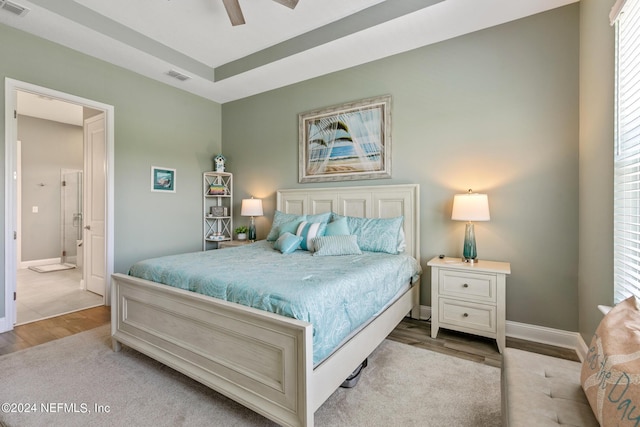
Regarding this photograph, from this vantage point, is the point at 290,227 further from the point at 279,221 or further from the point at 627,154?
the point at 627,154

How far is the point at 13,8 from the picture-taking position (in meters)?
2.56

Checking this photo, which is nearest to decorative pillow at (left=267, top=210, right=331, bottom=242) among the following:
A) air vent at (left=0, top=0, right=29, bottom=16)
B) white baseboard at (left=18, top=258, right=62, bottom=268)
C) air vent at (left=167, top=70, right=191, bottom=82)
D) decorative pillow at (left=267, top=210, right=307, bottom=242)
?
decorative pillow at (left=267, top=210, right=307, bottom=242)

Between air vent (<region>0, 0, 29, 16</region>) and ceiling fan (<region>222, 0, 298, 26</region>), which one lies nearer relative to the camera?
ceiling fan (<region>222, 0, 298, 26</region>)

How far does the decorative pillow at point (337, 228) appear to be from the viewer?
3086 mm

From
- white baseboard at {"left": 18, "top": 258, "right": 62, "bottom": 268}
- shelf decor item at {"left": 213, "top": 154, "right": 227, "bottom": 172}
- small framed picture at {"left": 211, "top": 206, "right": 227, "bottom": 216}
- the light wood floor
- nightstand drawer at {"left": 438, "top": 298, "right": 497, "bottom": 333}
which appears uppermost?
shelf decor item at {"left": 213, "top": 154, "right": 227, "bottom": 172}

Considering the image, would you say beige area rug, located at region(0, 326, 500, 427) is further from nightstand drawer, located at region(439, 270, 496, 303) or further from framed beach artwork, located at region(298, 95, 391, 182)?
framed beach artwork, located at region(298, 95, 391, 182)

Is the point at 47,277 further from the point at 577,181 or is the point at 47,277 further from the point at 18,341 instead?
the point at 577,181

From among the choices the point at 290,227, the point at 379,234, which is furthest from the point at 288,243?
the point at 379,234

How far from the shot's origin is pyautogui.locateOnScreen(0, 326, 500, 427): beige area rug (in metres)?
1.66

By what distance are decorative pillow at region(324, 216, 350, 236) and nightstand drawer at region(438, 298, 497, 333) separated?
114cm

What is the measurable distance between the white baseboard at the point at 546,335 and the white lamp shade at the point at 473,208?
111 centimetres

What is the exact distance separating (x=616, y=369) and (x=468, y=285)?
1.69 m

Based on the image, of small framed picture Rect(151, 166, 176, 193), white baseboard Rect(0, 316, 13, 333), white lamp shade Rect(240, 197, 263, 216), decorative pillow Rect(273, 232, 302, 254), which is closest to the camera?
white baseboard Rect(0, 316, 13, 333)

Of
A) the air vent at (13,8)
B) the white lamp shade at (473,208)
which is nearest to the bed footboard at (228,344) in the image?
the white lamp shade at (473,208)
